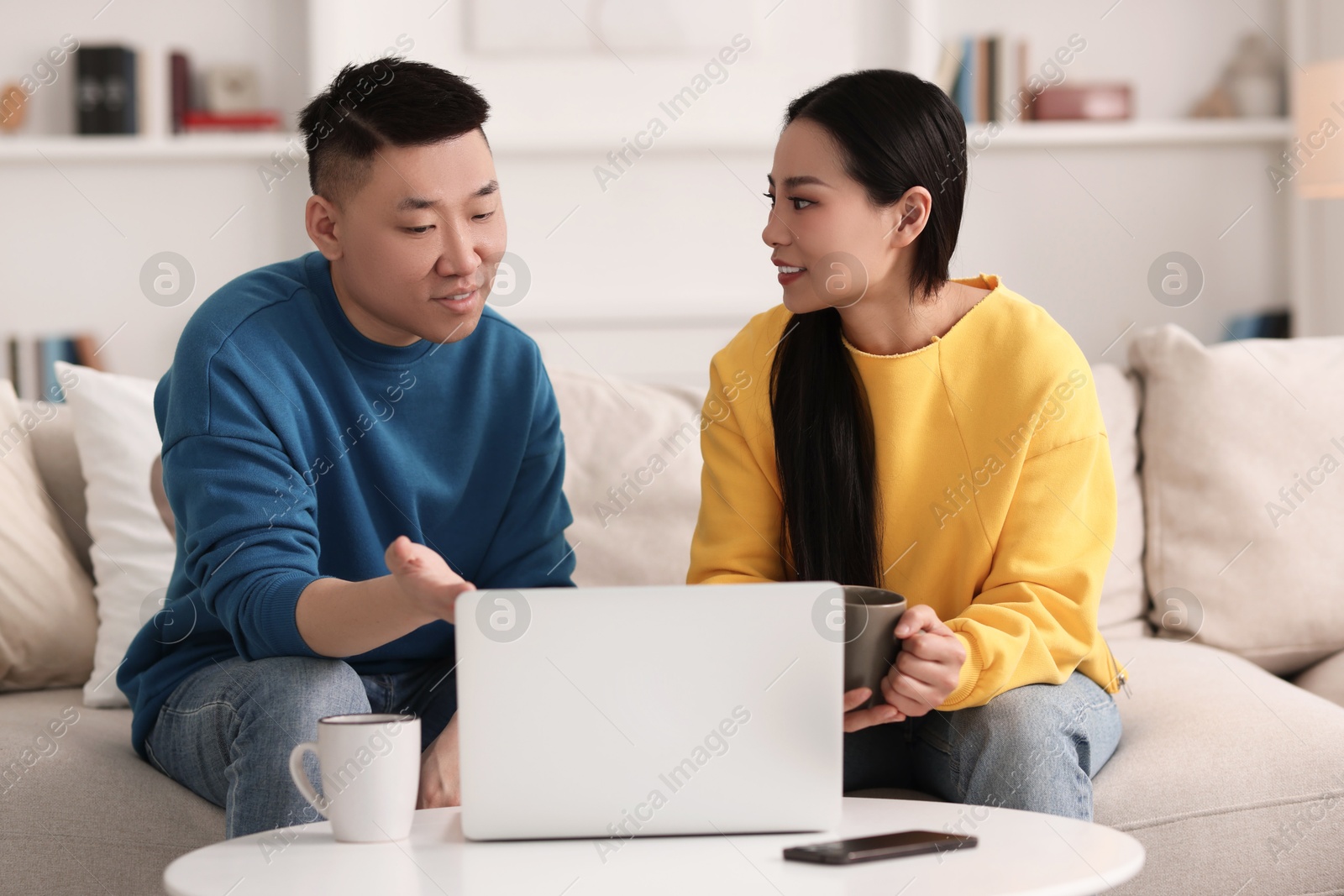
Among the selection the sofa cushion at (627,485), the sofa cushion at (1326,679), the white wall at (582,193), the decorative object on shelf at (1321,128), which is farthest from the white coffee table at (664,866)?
the decorative object on shelf at (1321,128)

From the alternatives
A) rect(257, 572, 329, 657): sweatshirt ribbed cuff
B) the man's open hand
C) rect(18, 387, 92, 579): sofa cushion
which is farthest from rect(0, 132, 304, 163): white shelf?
the man's open hand

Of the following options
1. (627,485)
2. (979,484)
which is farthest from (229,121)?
(979,484)

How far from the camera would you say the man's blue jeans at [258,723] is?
1.10 metres

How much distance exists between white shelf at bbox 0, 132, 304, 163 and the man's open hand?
87.4 inches

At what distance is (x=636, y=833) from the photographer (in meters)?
0.91

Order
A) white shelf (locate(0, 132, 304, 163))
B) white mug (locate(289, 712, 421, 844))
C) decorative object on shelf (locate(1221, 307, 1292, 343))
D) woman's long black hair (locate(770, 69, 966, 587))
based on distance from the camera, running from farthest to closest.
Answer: decorative object on shelf (locate(1221, 307, 1292, 343))
white shelf (locate(0, 132, 304, 163))
woman's long black hair (locate(770, 69, 966, 587))
white mug (locate(289, 712, 421, 844))

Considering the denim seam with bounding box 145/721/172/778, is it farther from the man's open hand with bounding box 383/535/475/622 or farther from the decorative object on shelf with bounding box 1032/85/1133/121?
the decorative object on shelf with bounding box 1032/85/1133/121

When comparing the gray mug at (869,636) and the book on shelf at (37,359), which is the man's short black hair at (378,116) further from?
the book on shelf at (37,359)

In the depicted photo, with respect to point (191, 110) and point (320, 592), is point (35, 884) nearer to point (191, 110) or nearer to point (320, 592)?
point (320, 592)

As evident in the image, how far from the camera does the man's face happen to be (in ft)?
4.17

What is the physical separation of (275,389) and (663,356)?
1848 millimetres

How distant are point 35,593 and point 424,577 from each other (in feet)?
3.17

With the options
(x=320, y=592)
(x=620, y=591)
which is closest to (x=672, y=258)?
(x=320, y=592)

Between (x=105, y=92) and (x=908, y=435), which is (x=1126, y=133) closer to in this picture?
(x=908, y=435)
